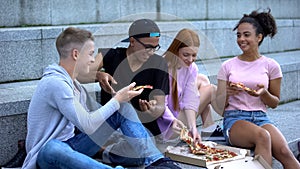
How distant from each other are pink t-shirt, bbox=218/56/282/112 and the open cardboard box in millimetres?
480

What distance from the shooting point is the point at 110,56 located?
4.58 m

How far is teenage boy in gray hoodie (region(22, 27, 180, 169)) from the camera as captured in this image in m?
3.75

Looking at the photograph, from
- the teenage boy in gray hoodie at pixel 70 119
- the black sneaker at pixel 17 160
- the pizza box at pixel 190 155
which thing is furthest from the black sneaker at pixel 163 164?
the black sneaker at pixel 17 160

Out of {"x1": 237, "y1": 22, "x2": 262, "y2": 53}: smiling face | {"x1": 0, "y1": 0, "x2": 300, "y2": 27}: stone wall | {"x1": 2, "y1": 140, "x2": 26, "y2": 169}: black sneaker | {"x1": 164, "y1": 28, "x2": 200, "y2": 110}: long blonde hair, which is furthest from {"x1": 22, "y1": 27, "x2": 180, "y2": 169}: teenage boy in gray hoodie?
{"x1": 0, "y1": 0, "x2": 300, "y2": 27}: stone wall

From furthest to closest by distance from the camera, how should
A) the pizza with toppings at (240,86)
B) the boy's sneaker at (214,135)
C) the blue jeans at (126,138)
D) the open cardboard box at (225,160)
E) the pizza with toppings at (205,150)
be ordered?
the boy's sneaker at (214,135)
the pizza with toppings at (240,86)
the pizza with toppings at (205,150)
the open cardboard box at (225,160)
the blue jeans at (126,138)

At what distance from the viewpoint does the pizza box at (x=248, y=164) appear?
4.42 meters

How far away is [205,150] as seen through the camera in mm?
4680

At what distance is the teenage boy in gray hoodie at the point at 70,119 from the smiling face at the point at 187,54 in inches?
34.6

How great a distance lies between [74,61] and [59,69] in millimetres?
134

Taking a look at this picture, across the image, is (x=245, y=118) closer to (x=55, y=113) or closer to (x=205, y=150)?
(x=205, y=150)

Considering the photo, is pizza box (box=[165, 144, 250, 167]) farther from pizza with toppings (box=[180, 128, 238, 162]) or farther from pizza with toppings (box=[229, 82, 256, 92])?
pizza with toppings (box=[229, 82, 256, 92])

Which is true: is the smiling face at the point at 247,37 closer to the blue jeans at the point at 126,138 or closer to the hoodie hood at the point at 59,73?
the blue jeans at the point at 126,138

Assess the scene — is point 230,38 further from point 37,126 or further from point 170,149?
point 37,126

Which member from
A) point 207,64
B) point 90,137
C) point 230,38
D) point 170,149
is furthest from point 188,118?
point 230,38
